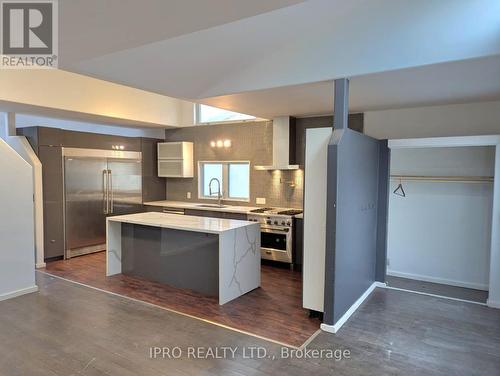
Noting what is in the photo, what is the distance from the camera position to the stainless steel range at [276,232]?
17.8 ft

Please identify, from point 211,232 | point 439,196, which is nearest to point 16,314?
point 211,232

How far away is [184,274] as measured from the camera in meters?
4.52

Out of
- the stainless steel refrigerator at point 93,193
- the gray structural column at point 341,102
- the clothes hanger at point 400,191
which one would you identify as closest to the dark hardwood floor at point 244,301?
the stainless steel refrigerator at point 93,193

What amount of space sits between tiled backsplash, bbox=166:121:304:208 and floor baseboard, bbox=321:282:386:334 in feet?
6.15

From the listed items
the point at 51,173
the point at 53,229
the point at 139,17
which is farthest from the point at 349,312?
the point at 51,173

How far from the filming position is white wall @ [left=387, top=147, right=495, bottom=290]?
4.53 metres

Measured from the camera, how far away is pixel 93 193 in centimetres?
626

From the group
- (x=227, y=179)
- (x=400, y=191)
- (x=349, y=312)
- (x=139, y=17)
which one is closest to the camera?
(x=139, y=17)

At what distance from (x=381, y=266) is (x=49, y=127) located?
5519mm

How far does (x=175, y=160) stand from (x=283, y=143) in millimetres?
2587

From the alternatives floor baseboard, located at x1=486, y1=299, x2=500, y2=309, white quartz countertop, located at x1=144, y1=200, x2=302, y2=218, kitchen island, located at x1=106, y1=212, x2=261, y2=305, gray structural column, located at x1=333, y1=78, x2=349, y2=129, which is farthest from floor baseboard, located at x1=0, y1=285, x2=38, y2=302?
floor baseboard, located at x1=486, y1=299, x2=500, y2=309

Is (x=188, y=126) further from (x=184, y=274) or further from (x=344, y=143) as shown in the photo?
(x=344, y=143)

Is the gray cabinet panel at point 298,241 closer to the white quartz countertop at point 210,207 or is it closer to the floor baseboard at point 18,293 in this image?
the white quartz countertop at point 210,207

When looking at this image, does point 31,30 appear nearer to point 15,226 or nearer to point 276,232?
point 15,226
